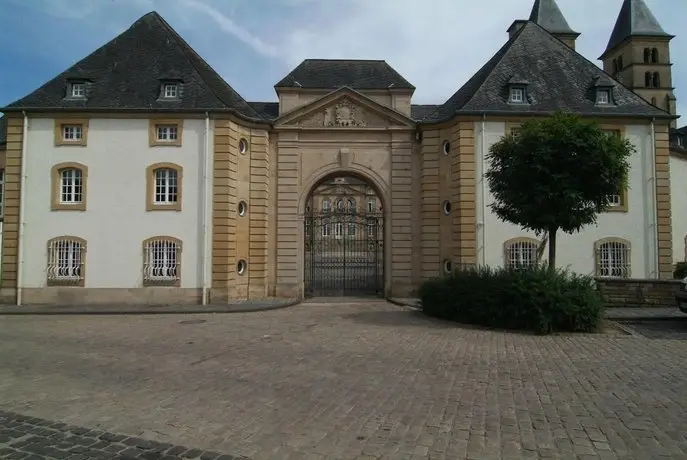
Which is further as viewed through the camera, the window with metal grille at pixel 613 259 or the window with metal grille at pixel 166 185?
the window with metal grille at pixel 613 259

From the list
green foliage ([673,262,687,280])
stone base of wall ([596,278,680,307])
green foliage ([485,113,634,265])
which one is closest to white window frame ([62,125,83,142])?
green foliage ([485,113,634,265])

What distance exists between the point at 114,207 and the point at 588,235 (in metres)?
18.8

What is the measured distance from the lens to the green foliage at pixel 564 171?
12.8m

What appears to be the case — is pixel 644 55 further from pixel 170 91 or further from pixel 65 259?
pixel 65 259

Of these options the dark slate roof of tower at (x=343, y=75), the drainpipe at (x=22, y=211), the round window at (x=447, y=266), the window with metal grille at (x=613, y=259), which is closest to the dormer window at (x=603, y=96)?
the window with metal grille at (x=613, y=259)

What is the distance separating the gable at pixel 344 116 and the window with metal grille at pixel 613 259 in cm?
930

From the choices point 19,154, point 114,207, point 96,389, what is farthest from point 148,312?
point 96,389

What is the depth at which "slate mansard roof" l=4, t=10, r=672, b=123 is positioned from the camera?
19781 millimetres

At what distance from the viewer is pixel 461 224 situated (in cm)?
1975

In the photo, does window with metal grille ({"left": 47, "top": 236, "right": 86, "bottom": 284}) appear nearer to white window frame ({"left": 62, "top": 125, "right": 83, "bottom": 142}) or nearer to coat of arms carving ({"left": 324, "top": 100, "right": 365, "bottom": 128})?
white window frame ({"left": 62, "top": 125, "right": 83, "bottom": 142})

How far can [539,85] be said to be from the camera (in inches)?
837

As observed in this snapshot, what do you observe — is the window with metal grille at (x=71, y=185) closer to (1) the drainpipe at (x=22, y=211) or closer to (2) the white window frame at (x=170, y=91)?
(1) the drainpipe at (x=22, y=211)

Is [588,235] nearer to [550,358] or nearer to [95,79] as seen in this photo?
[550,358]

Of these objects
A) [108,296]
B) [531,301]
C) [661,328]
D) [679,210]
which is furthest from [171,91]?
[679,210]
